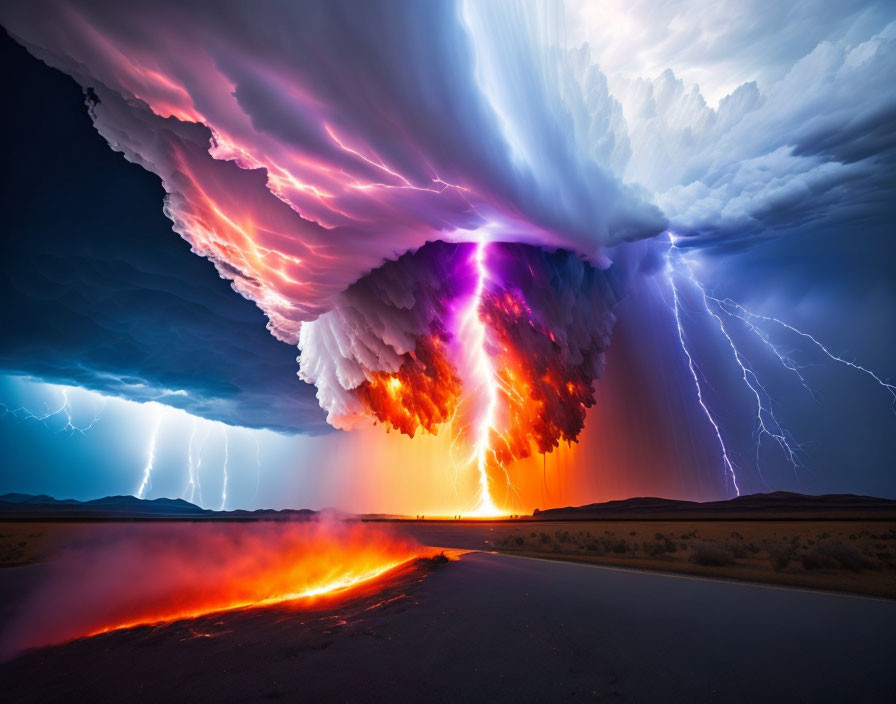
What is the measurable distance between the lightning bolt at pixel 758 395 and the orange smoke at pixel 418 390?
41.2 ft

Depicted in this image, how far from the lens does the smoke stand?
15.5 feet

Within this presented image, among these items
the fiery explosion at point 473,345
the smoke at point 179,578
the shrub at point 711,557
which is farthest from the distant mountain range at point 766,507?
the smoke at point 179,578

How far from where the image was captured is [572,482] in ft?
74.2

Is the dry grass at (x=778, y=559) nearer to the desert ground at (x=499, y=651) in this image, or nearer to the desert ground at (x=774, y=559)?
the desert ground at (x=774, y=559)

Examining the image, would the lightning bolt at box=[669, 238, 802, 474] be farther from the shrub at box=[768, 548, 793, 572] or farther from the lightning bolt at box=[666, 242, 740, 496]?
the shrub at box=[768, 548, 793, 572]

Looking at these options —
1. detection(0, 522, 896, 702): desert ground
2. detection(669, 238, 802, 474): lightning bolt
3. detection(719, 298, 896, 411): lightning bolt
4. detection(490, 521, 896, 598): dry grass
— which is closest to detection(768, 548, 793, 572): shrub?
detection(490, 521, 896, 598): dry grass

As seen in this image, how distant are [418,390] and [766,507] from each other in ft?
69.6

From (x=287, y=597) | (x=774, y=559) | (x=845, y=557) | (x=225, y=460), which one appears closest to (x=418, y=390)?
(x=287, y=597)

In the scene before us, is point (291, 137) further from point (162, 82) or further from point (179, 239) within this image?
point (179, 239)

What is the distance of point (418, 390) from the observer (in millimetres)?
17703

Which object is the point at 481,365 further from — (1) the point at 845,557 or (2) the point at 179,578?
(2) the point at 179,578

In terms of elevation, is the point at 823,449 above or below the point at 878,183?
below

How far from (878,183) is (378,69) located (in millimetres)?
19592

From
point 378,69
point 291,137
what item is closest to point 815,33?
point 378,69
